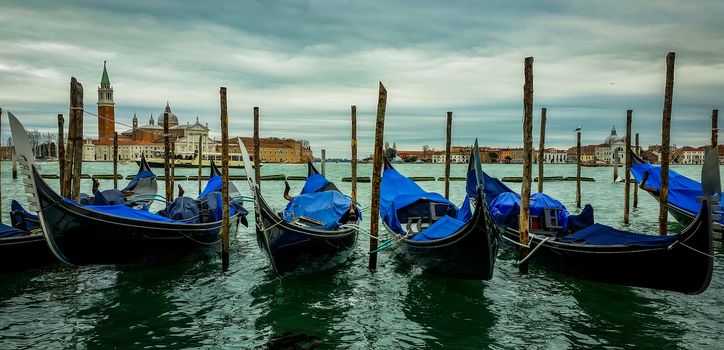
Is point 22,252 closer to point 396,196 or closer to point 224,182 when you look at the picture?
point 224,182

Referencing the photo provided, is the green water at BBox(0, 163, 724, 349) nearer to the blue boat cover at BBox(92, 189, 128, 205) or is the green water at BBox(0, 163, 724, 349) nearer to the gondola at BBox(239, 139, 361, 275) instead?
the gondola at BBox(239, 139, 361, 275)

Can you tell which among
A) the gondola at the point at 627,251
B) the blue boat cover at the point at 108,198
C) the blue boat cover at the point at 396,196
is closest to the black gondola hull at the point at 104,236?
the blue boat cover at the point at 108,198

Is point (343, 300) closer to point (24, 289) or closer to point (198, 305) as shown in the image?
point (198, 305)

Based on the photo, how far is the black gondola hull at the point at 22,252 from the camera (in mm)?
6868

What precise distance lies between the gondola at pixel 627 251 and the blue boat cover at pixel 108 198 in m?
7.09

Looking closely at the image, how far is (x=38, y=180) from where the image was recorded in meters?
5.87


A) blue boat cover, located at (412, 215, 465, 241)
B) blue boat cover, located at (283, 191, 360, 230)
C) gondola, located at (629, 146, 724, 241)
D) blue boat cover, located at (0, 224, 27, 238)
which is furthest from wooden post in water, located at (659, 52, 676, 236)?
blue boat cover, located at (0, 224, 27, 238)

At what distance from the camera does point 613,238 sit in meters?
6.53

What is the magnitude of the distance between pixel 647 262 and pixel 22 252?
7.56 meters

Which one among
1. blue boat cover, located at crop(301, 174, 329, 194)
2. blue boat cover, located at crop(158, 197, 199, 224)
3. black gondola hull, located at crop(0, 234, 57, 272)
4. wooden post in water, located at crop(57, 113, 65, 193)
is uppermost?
wooden post in water, located at crop(57, 113, 65, 193)

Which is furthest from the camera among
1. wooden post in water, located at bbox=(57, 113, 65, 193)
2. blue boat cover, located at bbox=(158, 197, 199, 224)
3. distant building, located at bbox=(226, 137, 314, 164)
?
distant building, located at bbox=(226, 137, 314, 164)

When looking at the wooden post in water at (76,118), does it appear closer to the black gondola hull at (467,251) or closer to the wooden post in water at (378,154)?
the wooden post in water at (378,154)

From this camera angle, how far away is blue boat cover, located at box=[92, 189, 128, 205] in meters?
9.31

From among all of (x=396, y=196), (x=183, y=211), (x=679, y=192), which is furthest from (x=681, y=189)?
(x=183, y=211)
